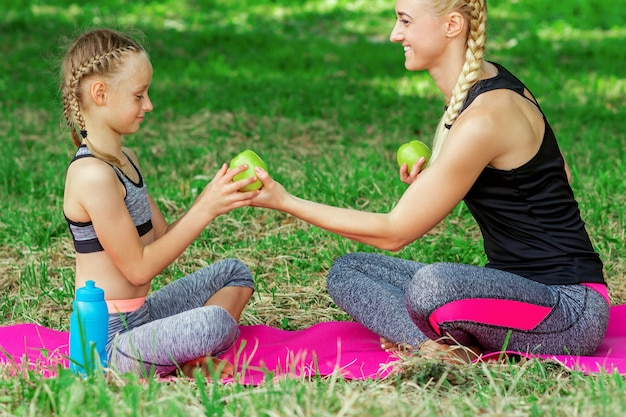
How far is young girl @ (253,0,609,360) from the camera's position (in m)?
3.54

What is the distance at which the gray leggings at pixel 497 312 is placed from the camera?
351 centimetres

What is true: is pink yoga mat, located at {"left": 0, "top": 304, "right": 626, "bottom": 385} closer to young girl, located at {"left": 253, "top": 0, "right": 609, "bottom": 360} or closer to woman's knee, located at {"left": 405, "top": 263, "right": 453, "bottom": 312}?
young girl, located at {"left": 253, "top": 0, "right": 609, "bottom": 360}

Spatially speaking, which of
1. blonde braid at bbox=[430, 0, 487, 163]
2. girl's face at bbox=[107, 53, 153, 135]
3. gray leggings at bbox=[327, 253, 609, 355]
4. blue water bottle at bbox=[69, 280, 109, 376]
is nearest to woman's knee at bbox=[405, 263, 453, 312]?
gray leggings at bbox=[327, 253, 609, 355]

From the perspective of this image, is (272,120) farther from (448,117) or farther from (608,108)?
(448,117)

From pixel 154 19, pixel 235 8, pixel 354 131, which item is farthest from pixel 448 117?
pixel 235 8

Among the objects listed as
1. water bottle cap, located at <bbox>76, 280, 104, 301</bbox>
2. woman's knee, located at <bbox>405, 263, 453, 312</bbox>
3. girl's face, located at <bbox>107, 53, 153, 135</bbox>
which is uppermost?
girl's face, located at <bbox>107, 53, 153, 135</bbox>

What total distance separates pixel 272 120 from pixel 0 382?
5510 mm

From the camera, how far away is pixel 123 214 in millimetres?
3627

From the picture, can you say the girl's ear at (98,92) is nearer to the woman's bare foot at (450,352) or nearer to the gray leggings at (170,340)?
the gray leggings at (170,340)

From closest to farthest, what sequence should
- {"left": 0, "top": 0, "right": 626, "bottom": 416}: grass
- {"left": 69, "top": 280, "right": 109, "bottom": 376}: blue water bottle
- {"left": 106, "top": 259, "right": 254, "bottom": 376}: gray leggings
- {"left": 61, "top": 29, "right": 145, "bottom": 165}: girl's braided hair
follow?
{"left": 0, "top": 0, "right": 626, "bottom": 416}: grass < {"left": 69, "top": 280, "right": 109, "bottom": 376}: blue water bottle < {"left": 106, "top": 259, "right": 254, "bottom": 376}: gray leggings < {"left": 61, "top": 29, "right": 145, "bottom": 165}: girl's braided hair

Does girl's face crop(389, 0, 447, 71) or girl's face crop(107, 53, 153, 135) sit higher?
girl's face crop(389, 0, 447, 71)

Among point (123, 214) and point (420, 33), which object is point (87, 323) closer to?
point (123, 214)

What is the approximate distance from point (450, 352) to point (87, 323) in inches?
52.4

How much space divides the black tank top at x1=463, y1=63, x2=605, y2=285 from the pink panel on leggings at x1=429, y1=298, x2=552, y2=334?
0.24m
